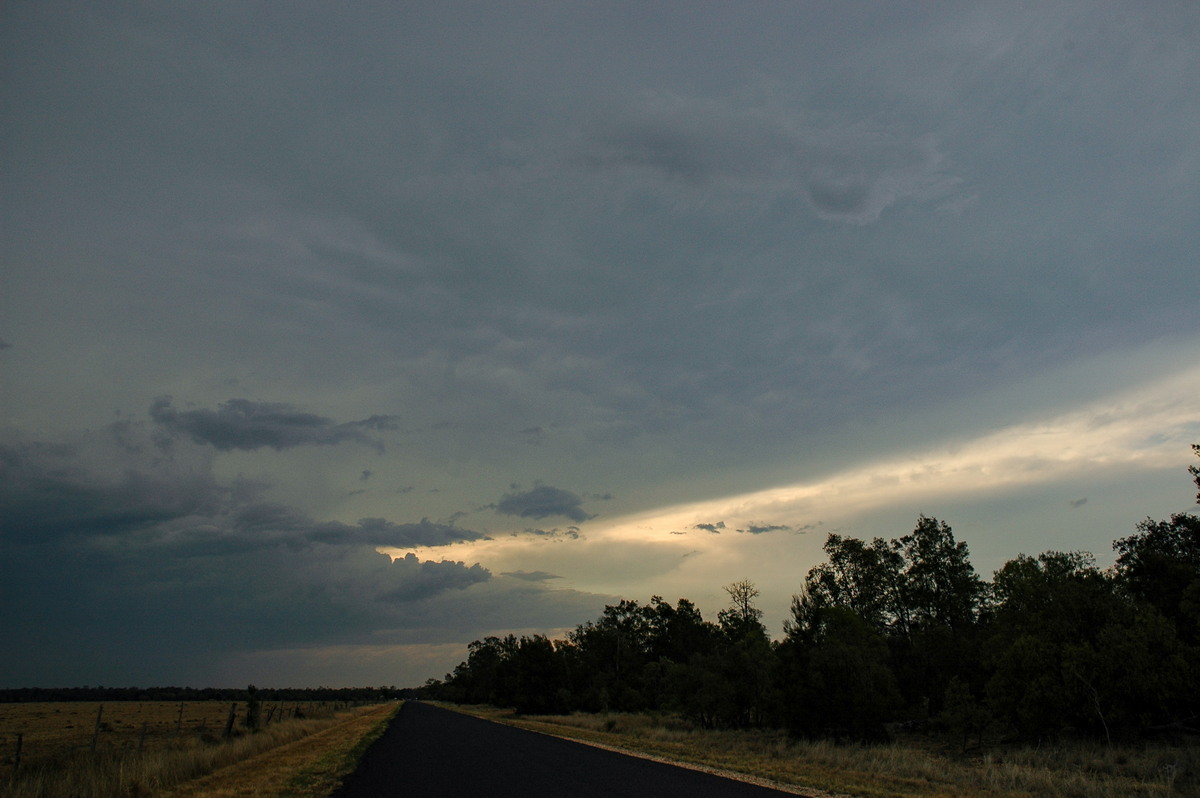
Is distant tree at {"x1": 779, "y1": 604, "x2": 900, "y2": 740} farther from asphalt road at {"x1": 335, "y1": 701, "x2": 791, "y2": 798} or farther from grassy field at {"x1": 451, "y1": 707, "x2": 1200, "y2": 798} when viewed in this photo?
asphalt road at {"x1": 335, "y1": 701, "x2": 791, "y2": 798}

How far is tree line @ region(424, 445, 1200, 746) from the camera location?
92.7 ft

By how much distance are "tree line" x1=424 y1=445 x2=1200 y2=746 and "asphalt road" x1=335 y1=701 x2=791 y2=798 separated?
18.9m

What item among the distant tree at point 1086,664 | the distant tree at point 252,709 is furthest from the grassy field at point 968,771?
the distant tree at point 252,709

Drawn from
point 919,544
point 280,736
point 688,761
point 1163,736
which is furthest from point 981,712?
point 280,736

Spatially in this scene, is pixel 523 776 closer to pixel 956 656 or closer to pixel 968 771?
pixel 968 771

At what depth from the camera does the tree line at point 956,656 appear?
28266 mm

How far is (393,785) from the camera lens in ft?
49.2

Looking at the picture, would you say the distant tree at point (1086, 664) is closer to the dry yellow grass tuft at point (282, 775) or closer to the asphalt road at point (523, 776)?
the asphalt road at point (523, 776)

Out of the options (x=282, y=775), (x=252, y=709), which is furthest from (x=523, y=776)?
(x=252, y=709)

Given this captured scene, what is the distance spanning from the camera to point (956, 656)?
2031 inches

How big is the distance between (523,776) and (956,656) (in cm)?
4748

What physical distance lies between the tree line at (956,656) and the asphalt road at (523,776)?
18.9 meters

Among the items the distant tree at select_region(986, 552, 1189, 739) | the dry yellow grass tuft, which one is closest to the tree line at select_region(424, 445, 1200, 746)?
the distant tree at select_region(986, 552, 1189, 739)

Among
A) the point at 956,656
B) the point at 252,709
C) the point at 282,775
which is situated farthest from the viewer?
the point at 956,656
